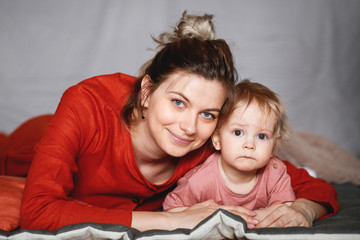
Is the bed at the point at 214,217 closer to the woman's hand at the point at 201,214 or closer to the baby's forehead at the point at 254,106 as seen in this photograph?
the woman's hand at the point at 201,214

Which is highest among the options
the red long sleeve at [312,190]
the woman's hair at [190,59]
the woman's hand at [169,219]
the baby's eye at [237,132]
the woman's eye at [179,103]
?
the woman's hair at [190,59]

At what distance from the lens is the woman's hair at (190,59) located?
4.14ft

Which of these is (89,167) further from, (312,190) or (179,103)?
(312,190)

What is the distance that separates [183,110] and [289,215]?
1.66ft

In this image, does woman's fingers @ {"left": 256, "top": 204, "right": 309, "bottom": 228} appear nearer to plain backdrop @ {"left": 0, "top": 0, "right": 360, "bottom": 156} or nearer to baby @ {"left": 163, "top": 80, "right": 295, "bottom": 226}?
baby @ {"left": 163, "top": 80, "right": 295, "bottom": 226}

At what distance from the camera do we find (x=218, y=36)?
8.50 ft

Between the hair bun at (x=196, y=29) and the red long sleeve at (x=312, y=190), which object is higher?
the hair bun at (x=196, y=29)

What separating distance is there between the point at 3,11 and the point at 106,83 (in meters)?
1.63

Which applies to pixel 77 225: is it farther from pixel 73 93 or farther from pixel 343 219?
pixel 343 219

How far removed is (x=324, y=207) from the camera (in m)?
1.44

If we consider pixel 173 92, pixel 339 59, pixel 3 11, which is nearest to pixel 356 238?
pixel 173 92

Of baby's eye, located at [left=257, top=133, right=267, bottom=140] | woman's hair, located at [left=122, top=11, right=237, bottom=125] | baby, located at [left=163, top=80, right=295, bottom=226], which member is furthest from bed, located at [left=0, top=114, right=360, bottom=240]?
woman's hair, located at [left=122, top=11, right=237, bottom=125]

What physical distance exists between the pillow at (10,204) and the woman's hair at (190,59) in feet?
1.55

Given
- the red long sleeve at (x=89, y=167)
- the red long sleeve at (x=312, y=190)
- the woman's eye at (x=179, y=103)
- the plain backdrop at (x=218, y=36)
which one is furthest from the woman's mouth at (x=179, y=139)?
the plain backdrop at (x=218, y=36)
